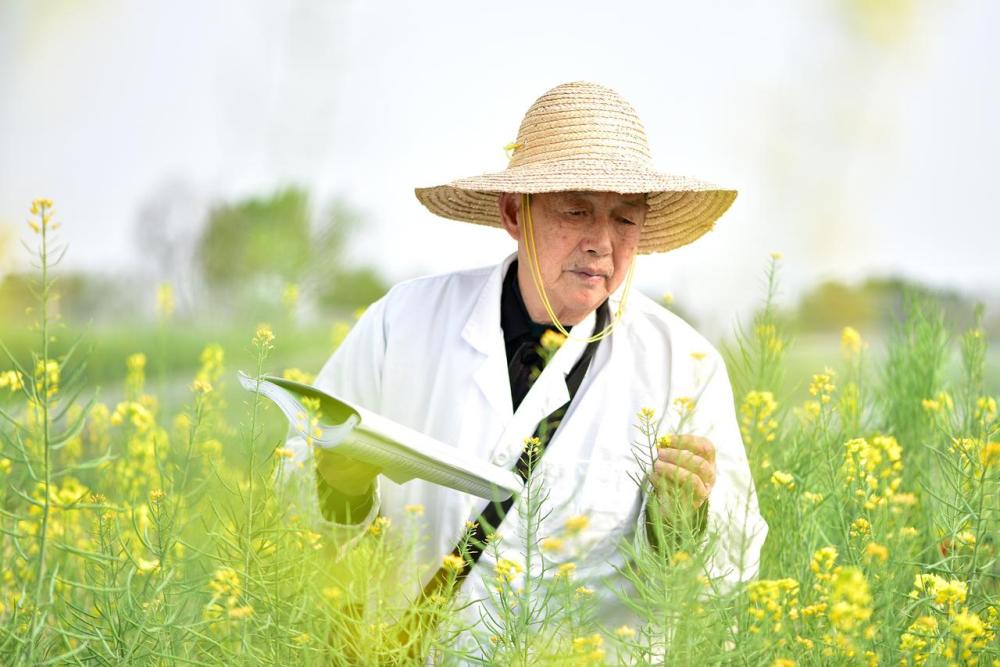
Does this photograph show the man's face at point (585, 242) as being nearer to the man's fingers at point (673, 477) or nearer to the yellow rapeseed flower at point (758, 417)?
the yellow rapeseed flower at point (758, 417)

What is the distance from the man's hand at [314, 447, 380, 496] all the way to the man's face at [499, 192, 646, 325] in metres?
0.61

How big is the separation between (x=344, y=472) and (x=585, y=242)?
730 millimetres

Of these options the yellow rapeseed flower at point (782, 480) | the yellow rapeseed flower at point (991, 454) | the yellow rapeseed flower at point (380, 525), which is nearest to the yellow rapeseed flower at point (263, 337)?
the yellow rapeseed flower at point (380, 525)

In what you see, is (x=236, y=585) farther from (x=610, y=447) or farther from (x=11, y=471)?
(x=11, y=471)

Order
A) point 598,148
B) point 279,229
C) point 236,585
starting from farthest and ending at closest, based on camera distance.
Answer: point 598,148 < point 236,585 < point 279,229

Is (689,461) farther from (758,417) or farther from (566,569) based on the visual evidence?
(758,417)

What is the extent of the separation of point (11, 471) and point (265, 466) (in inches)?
35.6

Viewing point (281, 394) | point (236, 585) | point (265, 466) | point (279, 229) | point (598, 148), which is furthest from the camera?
point (598, 148)

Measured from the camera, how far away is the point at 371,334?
270 cm

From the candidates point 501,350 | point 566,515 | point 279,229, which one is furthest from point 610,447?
point 279,229

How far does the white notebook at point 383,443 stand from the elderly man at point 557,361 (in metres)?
0.29

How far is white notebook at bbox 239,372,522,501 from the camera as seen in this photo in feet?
6.01

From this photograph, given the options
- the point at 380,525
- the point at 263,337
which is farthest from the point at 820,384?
the point at 263,337

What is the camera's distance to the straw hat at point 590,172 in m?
2.39
